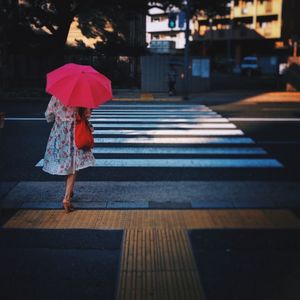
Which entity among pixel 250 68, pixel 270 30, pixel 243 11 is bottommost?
pixel 250 68

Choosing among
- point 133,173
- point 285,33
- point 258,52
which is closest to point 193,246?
point 133,173

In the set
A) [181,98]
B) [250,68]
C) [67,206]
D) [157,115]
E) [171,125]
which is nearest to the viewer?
[67,206]

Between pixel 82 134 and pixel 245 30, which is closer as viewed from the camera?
pixel 82 134

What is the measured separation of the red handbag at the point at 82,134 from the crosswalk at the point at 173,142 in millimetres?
2806

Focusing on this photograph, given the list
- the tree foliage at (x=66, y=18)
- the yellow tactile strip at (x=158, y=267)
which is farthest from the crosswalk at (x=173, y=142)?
the tree foliage at (x=66, y=18)

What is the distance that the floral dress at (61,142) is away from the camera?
5.50 m

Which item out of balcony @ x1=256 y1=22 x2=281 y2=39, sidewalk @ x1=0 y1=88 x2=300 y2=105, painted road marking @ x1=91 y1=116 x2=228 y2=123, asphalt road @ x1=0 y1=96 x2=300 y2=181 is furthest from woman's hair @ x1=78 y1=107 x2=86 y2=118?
balcony @ x1=256 y1=22 x2=281 y2=39

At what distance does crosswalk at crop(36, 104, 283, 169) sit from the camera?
28.1 feet

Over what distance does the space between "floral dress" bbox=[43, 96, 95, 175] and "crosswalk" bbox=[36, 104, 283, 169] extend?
2.73 meters

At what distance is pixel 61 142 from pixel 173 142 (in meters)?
5.20

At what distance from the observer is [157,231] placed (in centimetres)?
517

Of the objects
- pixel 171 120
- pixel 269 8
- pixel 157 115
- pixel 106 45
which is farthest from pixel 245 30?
pixel 171 120

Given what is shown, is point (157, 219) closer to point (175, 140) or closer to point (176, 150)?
point (176, 150)

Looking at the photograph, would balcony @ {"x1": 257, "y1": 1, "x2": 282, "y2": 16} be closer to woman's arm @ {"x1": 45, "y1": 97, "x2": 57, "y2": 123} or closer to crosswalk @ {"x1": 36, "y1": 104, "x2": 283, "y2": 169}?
crosswalk @ {"x1": 36, "y1": 104, "x2": 283, "y2": 169}
